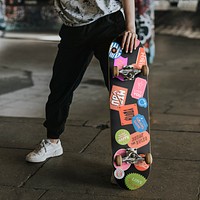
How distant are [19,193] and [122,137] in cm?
80

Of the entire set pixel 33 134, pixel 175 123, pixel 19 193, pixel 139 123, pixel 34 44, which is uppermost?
pixel 139 123

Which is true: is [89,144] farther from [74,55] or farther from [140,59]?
[140,59]

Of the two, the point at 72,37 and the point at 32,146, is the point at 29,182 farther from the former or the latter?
the point at 72,37

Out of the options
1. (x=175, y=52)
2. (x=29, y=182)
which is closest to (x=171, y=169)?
(x=29, y=182)

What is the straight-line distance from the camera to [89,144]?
4.62 metres

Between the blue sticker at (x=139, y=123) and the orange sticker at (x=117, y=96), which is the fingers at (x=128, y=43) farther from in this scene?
the blue sticker at (x=139, y=123)

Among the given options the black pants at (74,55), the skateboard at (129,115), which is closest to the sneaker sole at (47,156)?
the black pants at (74,55)

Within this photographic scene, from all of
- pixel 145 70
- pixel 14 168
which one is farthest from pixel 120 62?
pixel 14 168

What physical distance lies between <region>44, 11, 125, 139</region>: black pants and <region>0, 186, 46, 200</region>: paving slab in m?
0.68

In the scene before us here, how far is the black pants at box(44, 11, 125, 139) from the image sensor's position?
375 centimetres

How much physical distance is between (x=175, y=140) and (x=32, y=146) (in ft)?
4.24

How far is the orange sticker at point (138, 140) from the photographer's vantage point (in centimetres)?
362

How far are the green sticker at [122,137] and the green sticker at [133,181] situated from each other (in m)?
0.23

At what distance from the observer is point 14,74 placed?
895 cm
